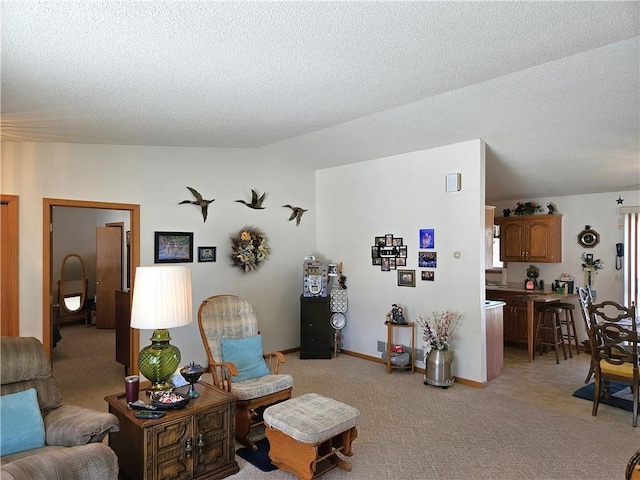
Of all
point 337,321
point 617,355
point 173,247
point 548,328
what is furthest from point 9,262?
point 548,328

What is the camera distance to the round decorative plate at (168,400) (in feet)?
8.72

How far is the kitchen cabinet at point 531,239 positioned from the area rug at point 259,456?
5.38 metres

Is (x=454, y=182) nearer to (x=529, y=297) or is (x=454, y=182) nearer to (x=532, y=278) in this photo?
(x=529, y=297)

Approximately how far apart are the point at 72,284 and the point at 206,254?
4.87 m

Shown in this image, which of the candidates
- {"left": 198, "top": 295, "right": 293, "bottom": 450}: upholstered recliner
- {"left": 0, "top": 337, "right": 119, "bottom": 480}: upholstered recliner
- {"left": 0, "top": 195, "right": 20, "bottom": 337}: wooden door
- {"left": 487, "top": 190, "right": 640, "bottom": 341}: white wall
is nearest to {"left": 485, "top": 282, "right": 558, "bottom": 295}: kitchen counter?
{"left": 487, "top": 190, "right": 640, "bottom": 341}: white wall

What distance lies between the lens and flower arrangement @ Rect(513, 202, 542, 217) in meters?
6.86

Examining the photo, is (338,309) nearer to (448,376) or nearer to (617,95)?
(448,376)

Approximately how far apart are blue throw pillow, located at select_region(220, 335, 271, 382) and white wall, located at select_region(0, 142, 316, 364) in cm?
158

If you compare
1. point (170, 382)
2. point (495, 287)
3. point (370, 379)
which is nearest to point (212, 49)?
point (170, 382)

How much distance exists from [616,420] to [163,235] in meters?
5.11

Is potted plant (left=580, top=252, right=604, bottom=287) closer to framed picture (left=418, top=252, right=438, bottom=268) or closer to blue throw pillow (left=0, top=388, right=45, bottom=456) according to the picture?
framed picture (left=418, top=252, right=438, bottom=268)

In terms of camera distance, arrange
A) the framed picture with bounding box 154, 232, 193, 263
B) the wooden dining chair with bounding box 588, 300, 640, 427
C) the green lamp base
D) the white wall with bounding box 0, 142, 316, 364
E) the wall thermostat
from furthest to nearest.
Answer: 1. the framed picture with bounding box 154, 232, 193, 263
2. the wall thermostat
3. the white wall with bounding box 0, 142, 316, 364
4. the wooden dining chair with bounding box 588, 300, 640, 427
5. the green lamp base

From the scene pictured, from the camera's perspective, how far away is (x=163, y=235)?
5.02 metres

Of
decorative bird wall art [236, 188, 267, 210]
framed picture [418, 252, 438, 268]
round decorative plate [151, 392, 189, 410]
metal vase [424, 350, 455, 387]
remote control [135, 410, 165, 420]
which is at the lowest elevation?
metal vase [424, 350, 455, 387]
